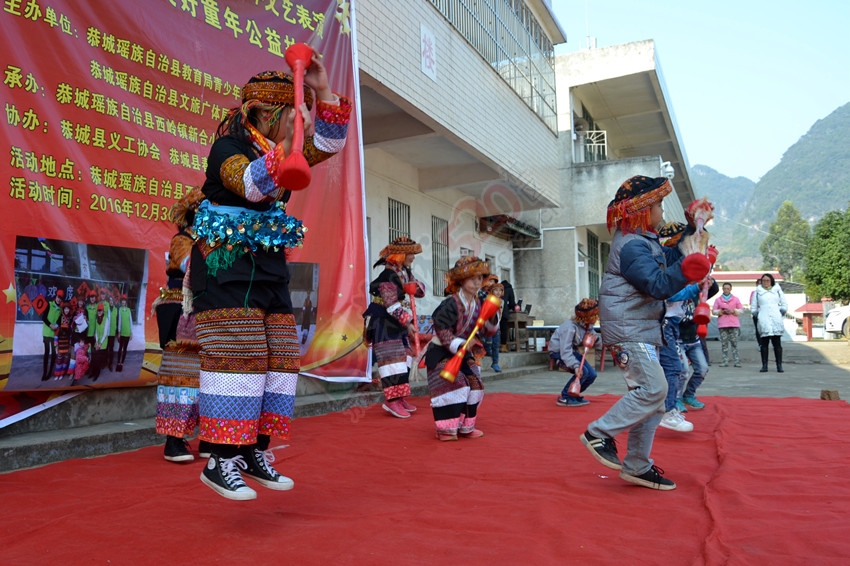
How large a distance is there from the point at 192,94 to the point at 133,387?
2339mm

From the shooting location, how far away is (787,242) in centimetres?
8644

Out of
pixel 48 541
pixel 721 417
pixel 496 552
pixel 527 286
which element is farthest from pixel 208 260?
pixel 527 286

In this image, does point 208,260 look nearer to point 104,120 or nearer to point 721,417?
point 104,120

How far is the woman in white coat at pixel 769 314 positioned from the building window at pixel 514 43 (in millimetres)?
5836

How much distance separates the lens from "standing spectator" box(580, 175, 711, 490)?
341 centimetres

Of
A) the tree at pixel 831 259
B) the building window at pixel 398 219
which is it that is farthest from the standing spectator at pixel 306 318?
the tree at pixel 831 259

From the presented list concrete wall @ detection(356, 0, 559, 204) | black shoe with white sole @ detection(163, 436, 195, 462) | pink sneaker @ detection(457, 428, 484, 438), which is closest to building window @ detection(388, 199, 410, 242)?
concrete wall @ detection(356, 0, 559, 204)

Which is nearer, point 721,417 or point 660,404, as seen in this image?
point 660,404

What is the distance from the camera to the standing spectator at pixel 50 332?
4.24m

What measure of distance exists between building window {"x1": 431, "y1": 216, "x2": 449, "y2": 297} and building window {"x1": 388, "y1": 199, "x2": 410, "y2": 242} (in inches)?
51.4

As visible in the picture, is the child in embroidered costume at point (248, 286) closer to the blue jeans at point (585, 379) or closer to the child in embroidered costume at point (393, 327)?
the child in embroidered costume at point (393, 327)

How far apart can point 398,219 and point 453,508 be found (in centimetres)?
874

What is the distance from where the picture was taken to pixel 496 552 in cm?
245

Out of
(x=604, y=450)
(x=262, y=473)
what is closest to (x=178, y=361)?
(x=262, y=473)
